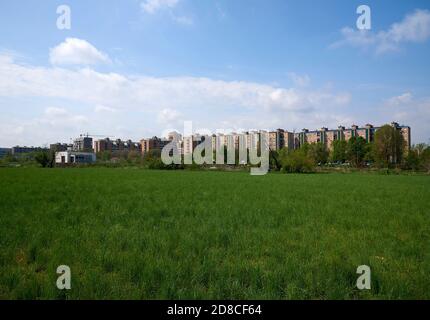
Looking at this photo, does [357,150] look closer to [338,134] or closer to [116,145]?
[338,134]

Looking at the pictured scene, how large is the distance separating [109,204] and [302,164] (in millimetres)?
61012

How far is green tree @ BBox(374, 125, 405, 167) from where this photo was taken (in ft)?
235

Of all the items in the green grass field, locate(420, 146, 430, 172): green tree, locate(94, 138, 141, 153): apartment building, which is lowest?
the green grass field

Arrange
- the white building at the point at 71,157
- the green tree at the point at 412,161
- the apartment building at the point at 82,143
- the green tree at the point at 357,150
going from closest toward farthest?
the green tree at the point at 412,161, the green tree at the point at 357,150, the white building at the point at 71,157, the apartment building at the point at 82,143

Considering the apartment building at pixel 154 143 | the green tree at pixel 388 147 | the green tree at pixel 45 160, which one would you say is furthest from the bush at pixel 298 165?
the apartment building at pixel 154 143

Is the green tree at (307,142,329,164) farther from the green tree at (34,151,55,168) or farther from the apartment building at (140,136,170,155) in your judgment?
the apartment building at (140,136,170,155)

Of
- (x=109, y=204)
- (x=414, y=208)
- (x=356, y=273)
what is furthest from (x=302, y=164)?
(x=356, y=273)

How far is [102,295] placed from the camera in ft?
13.8

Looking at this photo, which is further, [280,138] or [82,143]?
[82,143]

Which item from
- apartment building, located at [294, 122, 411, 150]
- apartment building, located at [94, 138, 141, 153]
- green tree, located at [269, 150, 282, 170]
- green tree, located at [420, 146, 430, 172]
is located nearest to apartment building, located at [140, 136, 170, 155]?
apartment building, located at [94, 138, 141, 153]

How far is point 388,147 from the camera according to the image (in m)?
71.9

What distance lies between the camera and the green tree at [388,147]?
235 feet

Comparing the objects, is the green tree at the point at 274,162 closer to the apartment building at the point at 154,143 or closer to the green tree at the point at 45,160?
the green tree at the point at 45,160

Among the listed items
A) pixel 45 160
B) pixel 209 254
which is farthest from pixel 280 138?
pixel 209 254
